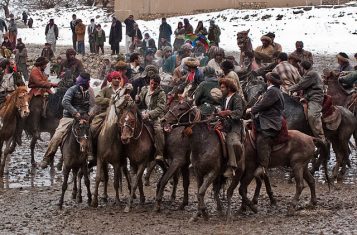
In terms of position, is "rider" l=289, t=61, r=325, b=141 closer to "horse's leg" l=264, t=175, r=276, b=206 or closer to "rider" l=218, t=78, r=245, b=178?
"horse's leg" l=264, t=175, r=276, b=206

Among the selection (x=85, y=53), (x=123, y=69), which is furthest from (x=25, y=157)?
Result: (x=85, y=53)

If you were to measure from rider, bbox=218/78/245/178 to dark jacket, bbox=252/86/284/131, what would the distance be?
367 mm

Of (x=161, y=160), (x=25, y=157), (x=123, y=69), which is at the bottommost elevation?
(x=25, y=157)

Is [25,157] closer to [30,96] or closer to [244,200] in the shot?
[30,96]

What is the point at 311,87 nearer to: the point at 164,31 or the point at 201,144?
the point at 201,144

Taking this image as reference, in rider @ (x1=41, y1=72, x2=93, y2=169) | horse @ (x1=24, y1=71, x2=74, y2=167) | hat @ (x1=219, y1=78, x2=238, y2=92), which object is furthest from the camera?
horse @ (x1=24, y1=71, x2=74, y2=167)

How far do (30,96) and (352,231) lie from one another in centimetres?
937

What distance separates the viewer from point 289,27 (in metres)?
46.6

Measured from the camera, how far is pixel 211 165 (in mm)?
14180

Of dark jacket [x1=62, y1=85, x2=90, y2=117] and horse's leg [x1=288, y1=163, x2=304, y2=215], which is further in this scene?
dark jacket [x1=62, y1=85, x2=90, y2=117]

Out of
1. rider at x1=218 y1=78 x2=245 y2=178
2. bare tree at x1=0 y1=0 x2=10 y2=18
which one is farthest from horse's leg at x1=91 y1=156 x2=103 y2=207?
bare tree at x1=0 y1=0 x2=10 y2=18

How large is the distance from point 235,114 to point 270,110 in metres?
0.82

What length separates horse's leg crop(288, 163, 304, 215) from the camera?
14.6 m

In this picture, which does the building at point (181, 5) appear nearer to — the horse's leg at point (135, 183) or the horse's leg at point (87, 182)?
the horse's leg at point (87, 182)
